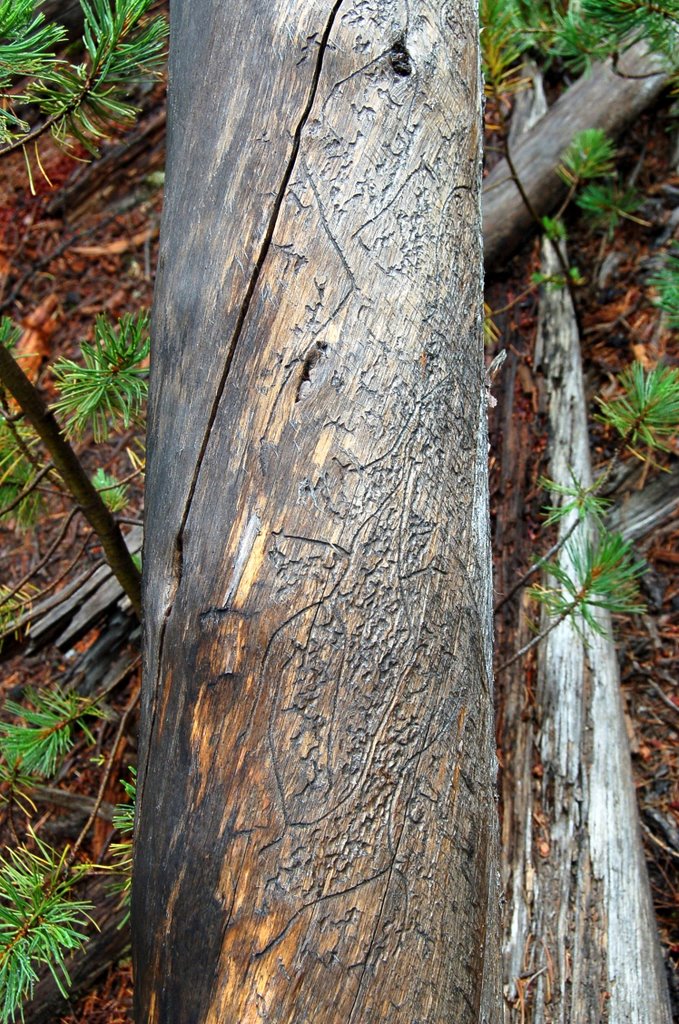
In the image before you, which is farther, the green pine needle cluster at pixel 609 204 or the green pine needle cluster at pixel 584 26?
the green pine needle cluster at pixel 609 204

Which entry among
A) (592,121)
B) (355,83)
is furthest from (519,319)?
(355,83)

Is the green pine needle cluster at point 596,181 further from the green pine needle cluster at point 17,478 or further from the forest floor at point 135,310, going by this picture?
the green pine needle cluster at point 17,478

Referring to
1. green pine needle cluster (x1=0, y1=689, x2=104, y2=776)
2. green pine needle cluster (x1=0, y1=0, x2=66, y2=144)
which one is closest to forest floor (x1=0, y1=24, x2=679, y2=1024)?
green pine needle cluster (x1=0, y1=689, x2=104, y2=776)

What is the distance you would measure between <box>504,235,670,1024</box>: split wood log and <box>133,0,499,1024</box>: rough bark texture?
575mm

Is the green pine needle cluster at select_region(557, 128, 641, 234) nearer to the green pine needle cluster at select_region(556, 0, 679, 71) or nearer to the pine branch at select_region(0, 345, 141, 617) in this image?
the green pine needle cluster at select_region(556, 0, 679, 71)

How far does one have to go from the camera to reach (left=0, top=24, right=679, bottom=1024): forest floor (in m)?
2.24

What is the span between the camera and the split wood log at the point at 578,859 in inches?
69.7

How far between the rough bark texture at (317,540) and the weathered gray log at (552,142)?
5.02 ft

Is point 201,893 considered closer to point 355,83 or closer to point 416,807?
point 416,807

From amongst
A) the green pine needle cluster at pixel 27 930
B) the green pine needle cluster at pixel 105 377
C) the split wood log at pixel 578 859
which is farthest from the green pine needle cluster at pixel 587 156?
the green pine needle cluster at pixel 27 930

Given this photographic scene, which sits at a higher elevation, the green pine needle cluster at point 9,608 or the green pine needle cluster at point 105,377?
the green pine needle cluster at point 105,377

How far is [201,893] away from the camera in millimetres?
1146

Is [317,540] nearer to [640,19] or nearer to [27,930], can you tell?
[27,930]

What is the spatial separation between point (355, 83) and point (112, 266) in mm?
2583
